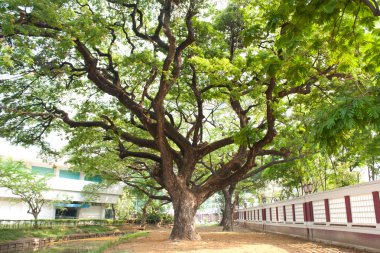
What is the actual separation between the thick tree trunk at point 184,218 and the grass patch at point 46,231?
411 inches

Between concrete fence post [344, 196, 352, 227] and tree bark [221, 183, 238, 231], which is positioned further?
tree bark [221, 183, 238, 231]

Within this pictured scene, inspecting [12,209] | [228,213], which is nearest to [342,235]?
[228,213]

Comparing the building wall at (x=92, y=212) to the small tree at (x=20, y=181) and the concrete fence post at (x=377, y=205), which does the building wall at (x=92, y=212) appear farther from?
the concrete fence post at (x=377, y=205)

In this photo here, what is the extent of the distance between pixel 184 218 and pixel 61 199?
24107 mm

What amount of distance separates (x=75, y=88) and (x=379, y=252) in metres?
12.2

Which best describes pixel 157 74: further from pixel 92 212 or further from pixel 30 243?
pixel 92 212

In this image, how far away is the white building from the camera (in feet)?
95.7

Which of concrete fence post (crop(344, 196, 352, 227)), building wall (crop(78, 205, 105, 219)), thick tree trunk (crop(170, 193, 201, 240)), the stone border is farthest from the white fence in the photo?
building wall (crop(78, 205, 105, 219))

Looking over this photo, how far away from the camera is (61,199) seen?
32.5 metres

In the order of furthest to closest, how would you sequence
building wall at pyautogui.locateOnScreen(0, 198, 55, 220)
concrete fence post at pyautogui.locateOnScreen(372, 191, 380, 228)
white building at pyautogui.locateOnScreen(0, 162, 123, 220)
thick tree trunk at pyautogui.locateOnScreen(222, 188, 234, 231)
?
white building at pyautogui.locateOnScreen(0, 162, 123, 220), building wall at pyautogui.locateOnScreen(0, 198, 55, 220), thick tree trunk at pyautogui.locateOnScreen(222, 188, 234, 231), concrete fence post at pyautogui.locateOnScreen(372, 191, 380, 228)

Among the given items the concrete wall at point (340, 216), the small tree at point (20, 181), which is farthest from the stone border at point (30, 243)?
the concrete wall at point (340, 216)

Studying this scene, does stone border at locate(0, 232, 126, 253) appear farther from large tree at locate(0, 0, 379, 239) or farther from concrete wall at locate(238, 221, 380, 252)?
concrete wall at locate(238, 221, 380, 252)

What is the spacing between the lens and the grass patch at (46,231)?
18.0 m

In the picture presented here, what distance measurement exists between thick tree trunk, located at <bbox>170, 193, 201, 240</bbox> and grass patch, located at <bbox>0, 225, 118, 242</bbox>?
10439 mm
